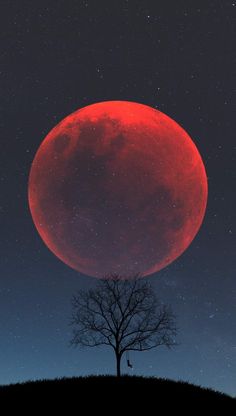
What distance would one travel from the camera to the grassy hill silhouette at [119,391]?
27.5 m

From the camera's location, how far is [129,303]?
40.2m

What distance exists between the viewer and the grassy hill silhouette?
2747cm

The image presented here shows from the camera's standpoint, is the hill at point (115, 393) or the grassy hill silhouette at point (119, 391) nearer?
the hill at point (115, 393)

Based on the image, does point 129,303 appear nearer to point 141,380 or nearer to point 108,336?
point 108,336

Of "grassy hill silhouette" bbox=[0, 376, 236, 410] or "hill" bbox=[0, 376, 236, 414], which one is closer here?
"hill" bbox=[0, 376, 236, 414]

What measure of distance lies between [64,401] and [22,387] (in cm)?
438

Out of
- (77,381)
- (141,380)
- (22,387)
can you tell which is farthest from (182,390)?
(22,387)

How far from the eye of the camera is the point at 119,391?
2848cm

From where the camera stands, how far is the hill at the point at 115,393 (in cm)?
2669

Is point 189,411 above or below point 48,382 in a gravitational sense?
below

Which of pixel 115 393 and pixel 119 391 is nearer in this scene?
pixel 115 393

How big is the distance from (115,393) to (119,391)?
46 centimetres

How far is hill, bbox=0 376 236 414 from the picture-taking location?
87.6 feet

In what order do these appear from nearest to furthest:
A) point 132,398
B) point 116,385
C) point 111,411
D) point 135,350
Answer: point 111,411 → point 132,398 → point 116,385 → point 135,350
